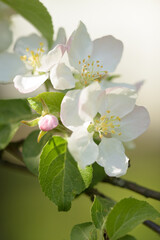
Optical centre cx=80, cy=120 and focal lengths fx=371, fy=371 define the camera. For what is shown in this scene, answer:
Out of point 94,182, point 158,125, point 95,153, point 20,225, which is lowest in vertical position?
point 158,125

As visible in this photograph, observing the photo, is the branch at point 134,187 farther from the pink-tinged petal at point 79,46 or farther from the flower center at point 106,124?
the pink-tinged petal at point 79,46

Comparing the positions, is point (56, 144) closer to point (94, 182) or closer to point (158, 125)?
point (94, 182)

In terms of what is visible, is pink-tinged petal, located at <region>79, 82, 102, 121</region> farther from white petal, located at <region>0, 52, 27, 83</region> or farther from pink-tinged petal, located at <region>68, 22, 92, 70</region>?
white petal, located at <region>0, 52, 27, 83</region>

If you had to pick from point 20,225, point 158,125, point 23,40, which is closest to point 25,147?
point 23,40

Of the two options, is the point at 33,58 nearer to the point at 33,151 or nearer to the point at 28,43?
the point at 28,43

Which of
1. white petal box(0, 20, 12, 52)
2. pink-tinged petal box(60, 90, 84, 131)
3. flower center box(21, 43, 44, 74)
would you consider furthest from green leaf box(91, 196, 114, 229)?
white petal box(0, 20, 12, 52)

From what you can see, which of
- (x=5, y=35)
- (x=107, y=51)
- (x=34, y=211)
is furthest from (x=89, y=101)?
(x=34, y=211)
